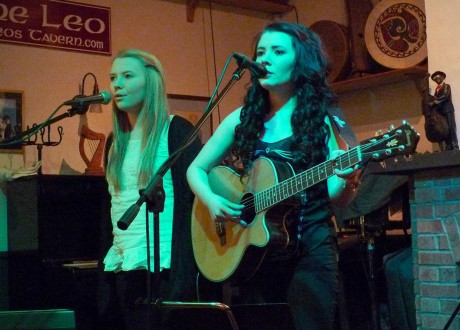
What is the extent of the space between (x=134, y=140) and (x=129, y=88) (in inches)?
7.4

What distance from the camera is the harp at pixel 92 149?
436cm

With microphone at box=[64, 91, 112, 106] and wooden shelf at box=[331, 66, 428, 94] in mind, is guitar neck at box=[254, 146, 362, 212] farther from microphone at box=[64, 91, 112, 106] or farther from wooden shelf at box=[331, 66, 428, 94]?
wooden shelf at box=[331, 66, 428, 94]

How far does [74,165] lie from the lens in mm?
4531

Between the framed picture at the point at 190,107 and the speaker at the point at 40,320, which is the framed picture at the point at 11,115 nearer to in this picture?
the framed picture at the point at 190,107

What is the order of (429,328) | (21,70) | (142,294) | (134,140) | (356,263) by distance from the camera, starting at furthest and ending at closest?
(356,263)
(21,70)
(429,328)
(134,140)
(142,294)

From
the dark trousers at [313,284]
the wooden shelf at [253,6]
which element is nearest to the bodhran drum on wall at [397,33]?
the wooden shelf at [253,6]

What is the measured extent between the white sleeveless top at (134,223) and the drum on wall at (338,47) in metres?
2.78

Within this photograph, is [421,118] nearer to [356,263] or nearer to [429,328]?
[356,263]

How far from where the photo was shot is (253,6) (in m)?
5.62

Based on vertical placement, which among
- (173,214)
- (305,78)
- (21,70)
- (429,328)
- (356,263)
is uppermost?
(21,70)

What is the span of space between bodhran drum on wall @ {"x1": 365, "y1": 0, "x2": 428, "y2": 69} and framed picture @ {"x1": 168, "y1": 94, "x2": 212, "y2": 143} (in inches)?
51.7

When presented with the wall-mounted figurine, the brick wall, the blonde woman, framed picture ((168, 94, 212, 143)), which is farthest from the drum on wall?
the blonde woman

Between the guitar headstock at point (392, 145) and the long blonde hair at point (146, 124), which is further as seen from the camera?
the long blonde hair at point (146, 124)

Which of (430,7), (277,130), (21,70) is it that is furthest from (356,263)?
(277,130)
